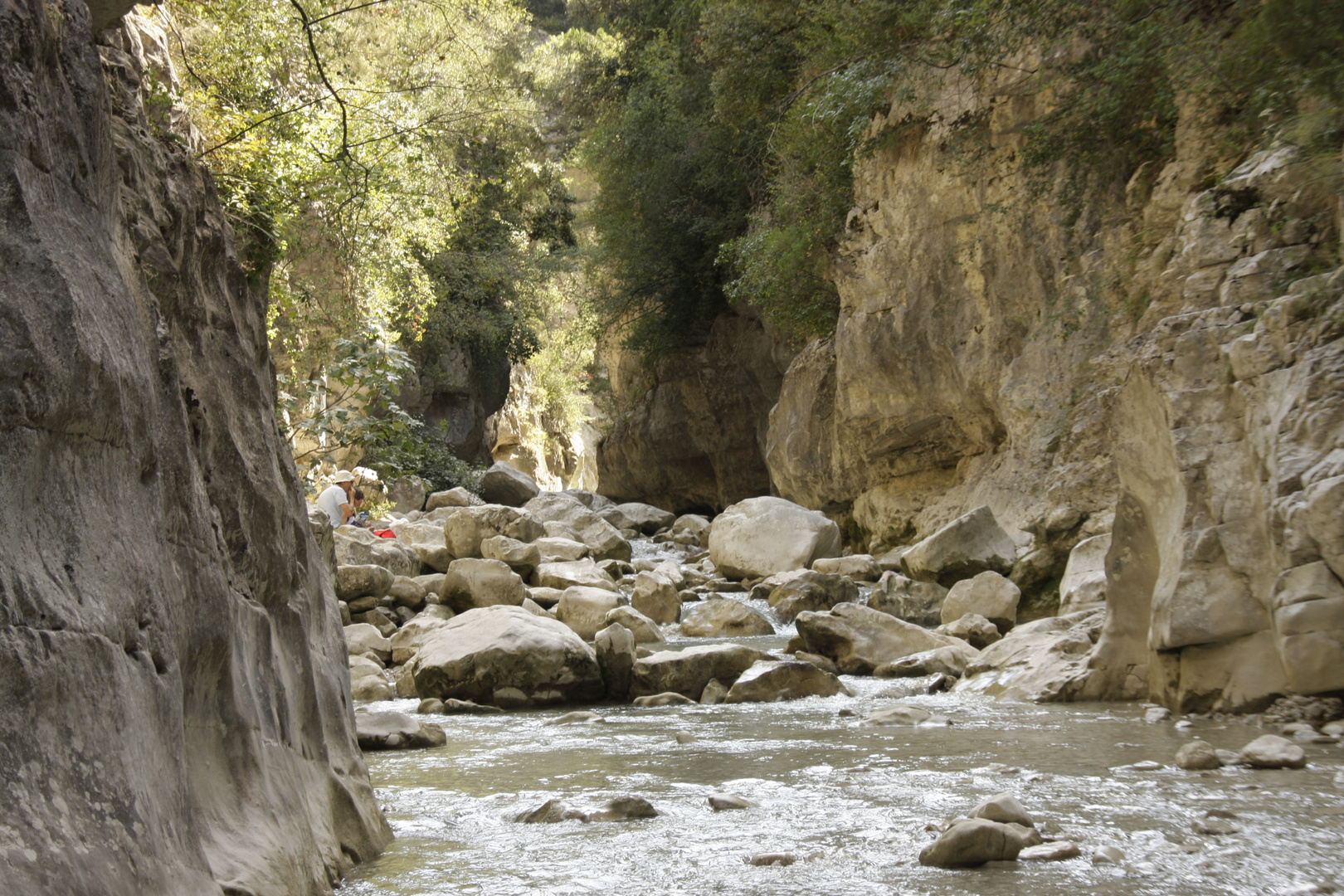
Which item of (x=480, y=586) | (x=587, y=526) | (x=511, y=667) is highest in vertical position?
(x=587, y=526)

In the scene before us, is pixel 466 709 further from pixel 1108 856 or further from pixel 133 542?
pixel 133 542

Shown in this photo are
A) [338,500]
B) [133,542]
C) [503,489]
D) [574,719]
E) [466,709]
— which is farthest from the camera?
[503,489]

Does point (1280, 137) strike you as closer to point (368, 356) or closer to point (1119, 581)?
point (1119, 581)

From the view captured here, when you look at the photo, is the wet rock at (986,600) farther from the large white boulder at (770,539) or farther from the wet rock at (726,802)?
the wet rock at (726,802)

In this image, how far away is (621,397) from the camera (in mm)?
26969

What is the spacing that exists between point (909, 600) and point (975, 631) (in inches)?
59.7

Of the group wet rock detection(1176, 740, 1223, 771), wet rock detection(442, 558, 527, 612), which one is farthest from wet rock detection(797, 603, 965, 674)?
wet rock detection(1176, 740, 1223, 771)

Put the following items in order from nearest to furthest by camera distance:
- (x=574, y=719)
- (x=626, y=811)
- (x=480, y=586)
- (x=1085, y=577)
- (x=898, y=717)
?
(x=626, y=811)
(x=898, y=717)
(x=574, y=719)
(x=1085, y=577)
(x=480, y=586)

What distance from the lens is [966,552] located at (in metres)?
10.9

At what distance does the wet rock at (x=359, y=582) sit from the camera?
10148mm

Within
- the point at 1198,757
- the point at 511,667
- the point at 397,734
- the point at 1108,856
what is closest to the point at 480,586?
the point at 511,667

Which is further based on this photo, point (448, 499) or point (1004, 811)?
point (448, 499)

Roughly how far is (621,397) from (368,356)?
17.7 meters

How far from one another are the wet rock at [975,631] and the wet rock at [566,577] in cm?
380
